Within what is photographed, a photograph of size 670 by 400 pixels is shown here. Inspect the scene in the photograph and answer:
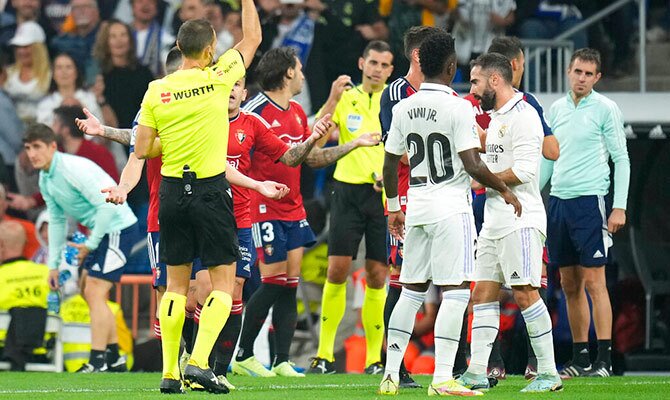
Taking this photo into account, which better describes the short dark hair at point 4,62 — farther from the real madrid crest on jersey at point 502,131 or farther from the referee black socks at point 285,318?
the real madrid crest on jersey at point 502,131

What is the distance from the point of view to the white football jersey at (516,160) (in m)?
8.91

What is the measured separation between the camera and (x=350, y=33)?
1443 cm

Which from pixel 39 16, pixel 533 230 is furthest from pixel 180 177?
pixel 39 16

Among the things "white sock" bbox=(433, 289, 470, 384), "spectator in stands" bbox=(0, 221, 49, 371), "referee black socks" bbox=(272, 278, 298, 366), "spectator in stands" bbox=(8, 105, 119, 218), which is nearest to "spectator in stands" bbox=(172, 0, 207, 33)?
"spectator in stands" bbox=(8, 105, 119, 218)

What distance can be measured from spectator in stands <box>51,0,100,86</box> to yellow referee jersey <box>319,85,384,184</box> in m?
3.81

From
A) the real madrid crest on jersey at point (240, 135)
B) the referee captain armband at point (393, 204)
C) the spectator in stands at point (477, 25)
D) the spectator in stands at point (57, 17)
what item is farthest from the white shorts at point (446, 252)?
the spectator in stands at point (57, 17)

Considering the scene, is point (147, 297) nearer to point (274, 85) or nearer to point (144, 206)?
point (144, 206)

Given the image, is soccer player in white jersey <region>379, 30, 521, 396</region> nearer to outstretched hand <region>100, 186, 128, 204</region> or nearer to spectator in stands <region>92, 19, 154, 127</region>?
outstretched hand <region>100, 186, 128, 204</region>

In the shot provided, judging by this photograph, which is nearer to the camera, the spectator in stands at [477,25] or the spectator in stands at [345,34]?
the spectator in stands at [345,34]

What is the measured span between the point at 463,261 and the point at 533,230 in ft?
2.54

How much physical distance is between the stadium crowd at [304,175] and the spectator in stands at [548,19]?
0.02 m

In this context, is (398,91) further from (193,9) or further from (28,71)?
(28,71)

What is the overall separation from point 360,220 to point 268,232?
868 millimetres

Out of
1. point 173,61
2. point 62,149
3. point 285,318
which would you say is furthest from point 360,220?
point 62,149
